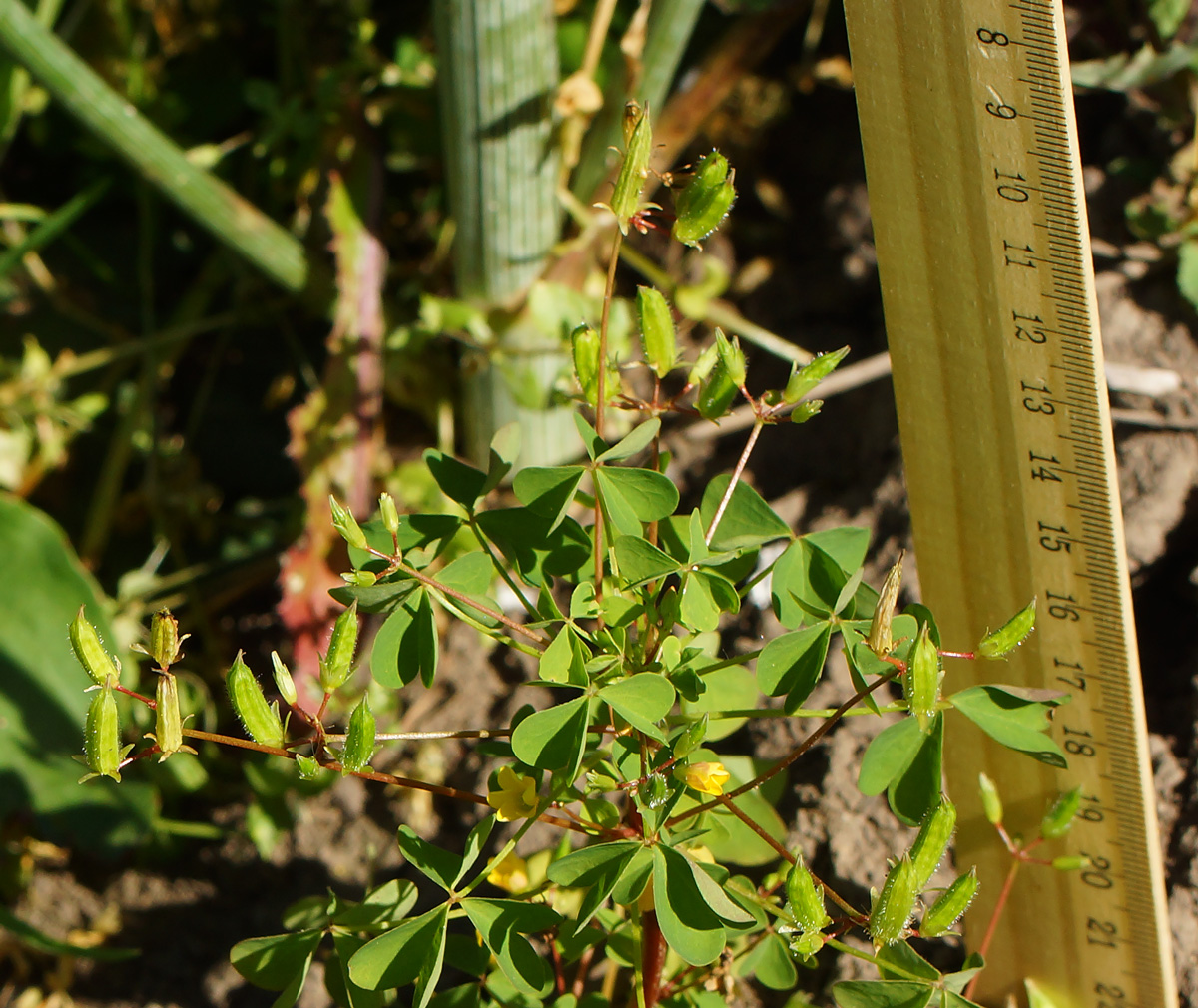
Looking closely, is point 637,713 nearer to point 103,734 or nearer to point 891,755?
point 891,755

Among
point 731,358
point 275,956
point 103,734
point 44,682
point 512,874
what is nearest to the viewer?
point 103,734

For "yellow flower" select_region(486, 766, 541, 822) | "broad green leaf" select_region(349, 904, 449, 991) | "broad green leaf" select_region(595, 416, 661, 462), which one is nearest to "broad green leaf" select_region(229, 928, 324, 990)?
"broad green leaf" select_region(349, 904, 449, 991)

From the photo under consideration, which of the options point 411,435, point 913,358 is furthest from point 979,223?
point 411,435

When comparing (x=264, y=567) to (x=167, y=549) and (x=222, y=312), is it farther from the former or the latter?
(x=222, y=312)

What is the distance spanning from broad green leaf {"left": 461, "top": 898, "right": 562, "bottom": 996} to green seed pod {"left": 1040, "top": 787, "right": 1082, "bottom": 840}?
51 centimetres

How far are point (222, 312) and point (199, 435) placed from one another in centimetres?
26

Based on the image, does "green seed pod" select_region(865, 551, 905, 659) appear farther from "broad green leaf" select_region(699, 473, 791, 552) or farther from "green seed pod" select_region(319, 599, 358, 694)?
"green seed pod" select_region(319, 599, 358, 694)

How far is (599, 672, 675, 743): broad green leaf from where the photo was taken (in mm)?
903

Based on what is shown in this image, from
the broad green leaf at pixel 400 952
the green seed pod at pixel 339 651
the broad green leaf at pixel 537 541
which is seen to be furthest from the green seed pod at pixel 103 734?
the broad green leaf at pixel 537 541

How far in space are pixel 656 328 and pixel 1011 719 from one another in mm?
500

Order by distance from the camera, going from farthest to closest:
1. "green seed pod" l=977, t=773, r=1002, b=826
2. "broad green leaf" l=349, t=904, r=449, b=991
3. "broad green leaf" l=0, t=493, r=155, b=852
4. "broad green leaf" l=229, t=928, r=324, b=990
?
"broad green leaf" l=0, t=493, r=155, b=852
"green seed pod" l=977, t=773, r=1002, b=826
"broad green leaf" l=229, t=928, r=324, b=990
"broad green leaf" l=349, t=904, r=449, b=991

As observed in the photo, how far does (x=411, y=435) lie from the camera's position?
6.74ft

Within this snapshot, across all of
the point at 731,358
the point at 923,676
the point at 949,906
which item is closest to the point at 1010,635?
the point at 923,676

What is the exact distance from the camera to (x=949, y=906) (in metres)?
0.89
